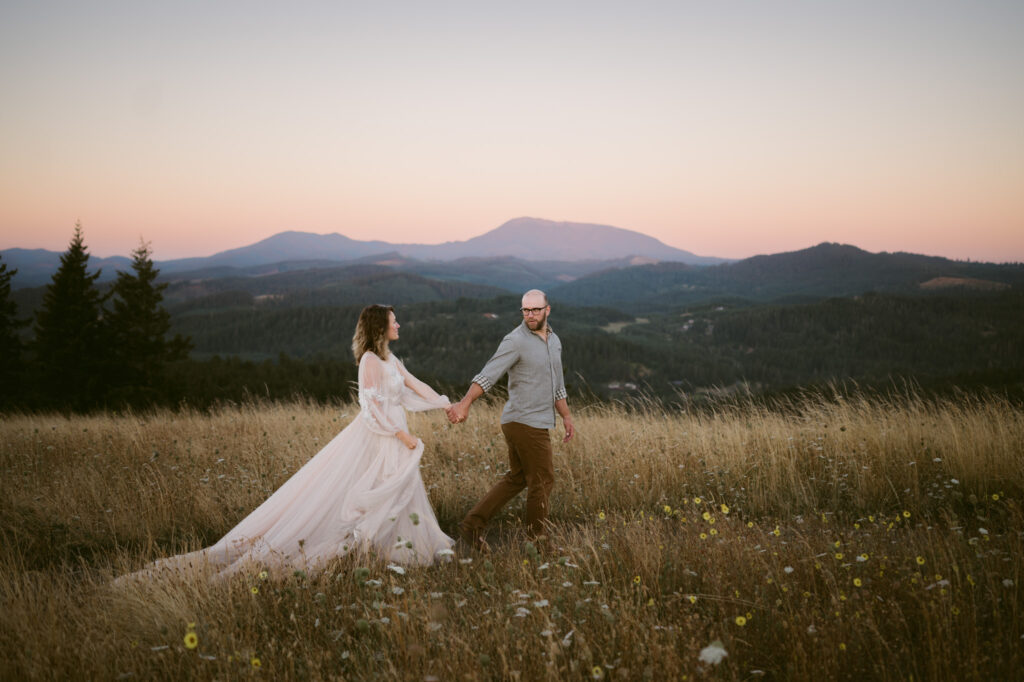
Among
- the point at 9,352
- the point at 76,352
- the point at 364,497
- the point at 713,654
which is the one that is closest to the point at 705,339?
the point at 76,352

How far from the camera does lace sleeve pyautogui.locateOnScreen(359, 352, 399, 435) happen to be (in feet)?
16.2

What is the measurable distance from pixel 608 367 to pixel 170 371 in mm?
83980

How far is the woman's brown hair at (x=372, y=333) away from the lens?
5.05m

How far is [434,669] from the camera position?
9.44 feet

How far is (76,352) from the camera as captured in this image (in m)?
32.0

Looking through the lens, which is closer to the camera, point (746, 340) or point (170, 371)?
point (170, 371)

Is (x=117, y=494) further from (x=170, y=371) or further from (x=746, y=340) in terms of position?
(x=746, y=340)

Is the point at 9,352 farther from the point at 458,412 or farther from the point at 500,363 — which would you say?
the point at 500,363

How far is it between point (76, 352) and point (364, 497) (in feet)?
118

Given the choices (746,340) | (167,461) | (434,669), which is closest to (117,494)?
(167,461)

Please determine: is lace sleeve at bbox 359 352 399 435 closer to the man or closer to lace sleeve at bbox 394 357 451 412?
lace sleeve at bbox 394 357 451 412

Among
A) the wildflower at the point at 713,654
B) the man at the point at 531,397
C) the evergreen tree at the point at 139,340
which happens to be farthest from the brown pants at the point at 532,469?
the evergreen tree at the point at 139,340

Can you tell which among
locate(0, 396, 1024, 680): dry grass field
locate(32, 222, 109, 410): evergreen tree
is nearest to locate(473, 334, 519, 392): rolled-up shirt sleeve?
locate(0, 396, 1024, 680): dry grass field

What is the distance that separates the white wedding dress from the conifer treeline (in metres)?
29.1
